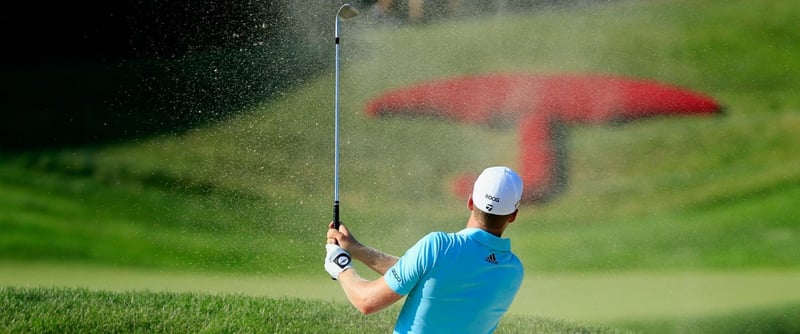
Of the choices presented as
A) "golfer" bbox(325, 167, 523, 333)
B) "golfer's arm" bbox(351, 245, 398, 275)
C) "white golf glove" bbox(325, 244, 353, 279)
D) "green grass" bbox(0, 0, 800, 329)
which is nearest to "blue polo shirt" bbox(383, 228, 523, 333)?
"golfer" bbox(325, 167, 523, 333)

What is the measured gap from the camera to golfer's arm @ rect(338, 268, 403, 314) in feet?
10.1

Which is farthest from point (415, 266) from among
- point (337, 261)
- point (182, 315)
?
point (182, 315)

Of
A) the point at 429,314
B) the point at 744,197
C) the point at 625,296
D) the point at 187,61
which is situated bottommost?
the point at 625,296

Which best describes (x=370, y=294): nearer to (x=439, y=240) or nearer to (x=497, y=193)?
(x=439, y=240)

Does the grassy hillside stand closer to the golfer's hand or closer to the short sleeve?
the golfer's hand

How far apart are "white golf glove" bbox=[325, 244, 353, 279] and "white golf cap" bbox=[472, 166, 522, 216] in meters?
0.51

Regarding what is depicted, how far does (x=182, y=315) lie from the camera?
602 centimetres

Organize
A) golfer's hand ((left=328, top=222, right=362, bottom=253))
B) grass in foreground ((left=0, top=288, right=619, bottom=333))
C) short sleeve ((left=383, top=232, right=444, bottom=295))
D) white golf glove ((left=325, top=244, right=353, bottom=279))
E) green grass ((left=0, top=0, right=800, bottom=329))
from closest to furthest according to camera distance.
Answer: short sleeve ((left=383, top=232, right=444, bottom=295)) < white golf glove ((left=325, top=244, right=353, bottom=279)) < golfer's hand ((left=328, top=222, right=362, bottom=253)) < grass in foreground ((left=0, top=288, right=619, bottom=333)) < green grass ((left=0, top=0, right=800, bottom=329))

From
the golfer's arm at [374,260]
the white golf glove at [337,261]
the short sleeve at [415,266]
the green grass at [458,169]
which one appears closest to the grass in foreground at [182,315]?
the green grass at [458,169]

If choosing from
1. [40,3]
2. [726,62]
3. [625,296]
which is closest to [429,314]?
[625,296]

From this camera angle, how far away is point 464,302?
312cm

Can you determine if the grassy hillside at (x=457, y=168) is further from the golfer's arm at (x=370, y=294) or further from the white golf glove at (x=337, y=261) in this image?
the golfer's arm at (x=370, y=294)

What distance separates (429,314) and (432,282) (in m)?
0.13

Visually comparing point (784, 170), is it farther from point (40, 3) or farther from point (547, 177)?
point (40, 3)
